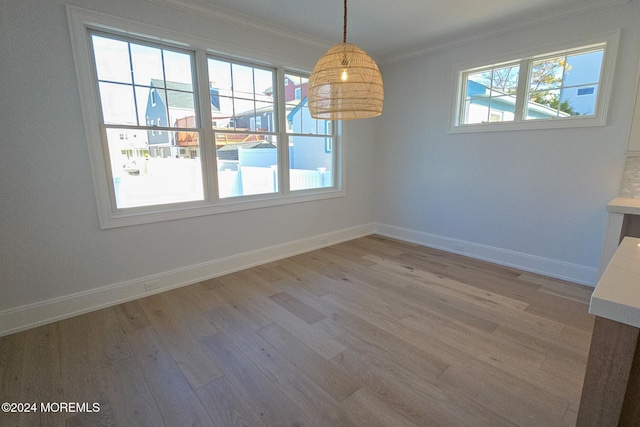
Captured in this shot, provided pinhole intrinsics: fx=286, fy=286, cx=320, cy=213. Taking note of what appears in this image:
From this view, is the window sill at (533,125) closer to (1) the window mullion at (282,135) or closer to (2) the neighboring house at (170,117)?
(1) the window mullion at (282,135)

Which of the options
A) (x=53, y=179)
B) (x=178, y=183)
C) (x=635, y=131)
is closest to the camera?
(x=53, y=179)

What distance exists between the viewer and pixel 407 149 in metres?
4.41

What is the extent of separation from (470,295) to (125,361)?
2.95m

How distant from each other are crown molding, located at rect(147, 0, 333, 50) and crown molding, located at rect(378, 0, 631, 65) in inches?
45.1

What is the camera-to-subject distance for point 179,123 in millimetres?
2945

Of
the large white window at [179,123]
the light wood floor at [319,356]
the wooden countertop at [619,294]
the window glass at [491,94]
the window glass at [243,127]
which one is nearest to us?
the wooden countertop at [619,294]

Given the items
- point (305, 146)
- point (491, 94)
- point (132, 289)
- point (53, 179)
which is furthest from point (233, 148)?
point (491, 94)

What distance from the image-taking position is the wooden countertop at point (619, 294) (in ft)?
2.31

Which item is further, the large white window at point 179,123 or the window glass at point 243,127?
the window glass at point 243,127

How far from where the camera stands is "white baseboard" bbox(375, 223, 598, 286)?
3078 millimetres

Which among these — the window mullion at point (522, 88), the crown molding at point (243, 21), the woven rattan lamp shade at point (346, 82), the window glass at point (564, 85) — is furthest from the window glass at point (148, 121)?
the window glass at point (564, 85)

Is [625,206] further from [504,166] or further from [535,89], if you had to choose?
[535,89]

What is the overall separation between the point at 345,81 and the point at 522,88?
2.66 m

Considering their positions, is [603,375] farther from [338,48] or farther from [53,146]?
[53,146]
